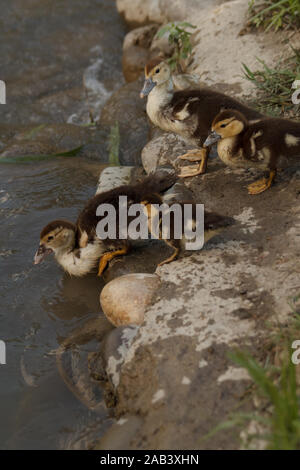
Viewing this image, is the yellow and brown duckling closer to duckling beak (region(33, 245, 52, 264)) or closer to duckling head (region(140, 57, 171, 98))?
duckling beak (region(33, 245, 52, 264))

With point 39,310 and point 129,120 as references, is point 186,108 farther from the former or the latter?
point 129,120

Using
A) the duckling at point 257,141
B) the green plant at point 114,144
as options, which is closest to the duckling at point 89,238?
the duckling at point 257,141

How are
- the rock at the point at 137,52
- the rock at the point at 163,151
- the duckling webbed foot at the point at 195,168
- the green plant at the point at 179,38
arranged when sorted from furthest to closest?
the rock at the point at 137,52 → the green plant at the point at 179,38 → the rock at the point at 163,151 → the duckling webbed foot at the point at 195,168

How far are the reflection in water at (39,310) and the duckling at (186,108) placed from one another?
1293mm

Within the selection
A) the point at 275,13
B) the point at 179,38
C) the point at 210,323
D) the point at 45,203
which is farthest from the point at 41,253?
the point at 275,13

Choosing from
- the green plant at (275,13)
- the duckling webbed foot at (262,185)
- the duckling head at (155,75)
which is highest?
the green plant at (275,13)

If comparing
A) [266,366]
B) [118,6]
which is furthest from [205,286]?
[118,6]

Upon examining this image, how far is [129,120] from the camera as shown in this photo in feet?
23.1

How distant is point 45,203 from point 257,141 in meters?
2.42

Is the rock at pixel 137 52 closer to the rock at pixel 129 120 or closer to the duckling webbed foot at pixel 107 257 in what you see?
the rock at pixel 129 120

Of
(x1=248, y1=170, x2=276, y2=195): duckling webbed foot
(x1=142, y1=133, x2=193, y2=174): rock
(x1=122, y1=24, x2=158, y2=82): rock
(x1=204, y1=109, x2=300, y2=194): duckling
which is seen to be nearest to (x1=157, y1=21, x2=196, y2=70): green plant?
(x1=122, y1=24, x2=158, y2=82): rock

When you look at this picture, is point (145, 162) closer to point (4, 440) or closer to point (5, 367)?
point (5, 367)

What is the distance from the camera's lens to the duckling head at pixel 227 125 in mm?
4262

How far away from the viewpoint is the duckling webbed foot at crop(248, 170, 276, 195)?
4.46 meters
